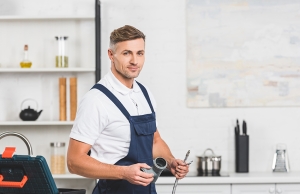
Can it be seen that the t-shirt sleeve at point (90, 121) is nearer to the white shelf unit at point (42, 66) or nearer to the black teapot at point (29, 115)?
the black teapot at point (29, 115)

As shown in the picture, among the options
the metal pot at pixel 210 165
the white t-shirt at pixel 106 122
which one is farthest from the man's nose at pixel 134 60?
the metal pot at pixel 210 165

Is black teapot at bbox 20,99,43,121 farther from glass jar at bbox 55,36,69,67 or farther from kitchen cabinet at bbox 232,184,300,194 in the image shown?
kitchen cabinet at bbox 232,184,300,194

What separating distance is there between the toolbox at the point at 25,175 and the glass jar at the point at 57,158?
2507 millimetres

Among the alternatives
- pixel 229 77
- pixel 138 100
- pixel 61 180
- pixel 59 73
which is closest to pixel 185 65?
pixel 229 77

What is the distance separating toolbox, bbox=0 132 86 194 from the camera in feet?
7.45

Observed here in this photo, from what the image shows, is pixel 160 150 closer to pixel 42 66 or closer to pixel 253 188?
pixel 253 188

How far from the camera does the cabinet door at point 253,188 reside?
4.70 metres

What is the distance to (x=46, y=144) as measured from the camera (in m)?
5.21

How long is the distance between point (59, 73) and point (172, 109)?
1044 millimetres

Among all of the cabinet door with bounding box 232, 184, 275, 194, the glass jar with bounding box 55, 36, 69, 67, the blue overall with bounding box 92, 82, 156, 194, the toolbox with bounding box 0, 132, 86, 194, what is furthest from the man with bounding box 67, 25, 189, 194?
the glass jar with bounding box 55, 36, 69, 67

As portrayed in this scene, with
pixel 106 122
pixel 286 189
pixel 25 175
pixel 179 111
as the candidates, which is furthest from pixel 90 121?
pixel 179 111

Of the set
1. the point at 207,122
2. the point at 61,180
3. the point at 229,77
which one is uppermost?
the point at 229,77

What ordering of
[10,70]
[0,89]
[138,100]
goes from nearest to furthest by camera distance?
[138,100]
[10,70]
[0,89]

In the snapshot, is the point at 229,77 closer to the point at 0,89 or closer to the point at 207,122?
the point at 207,122
